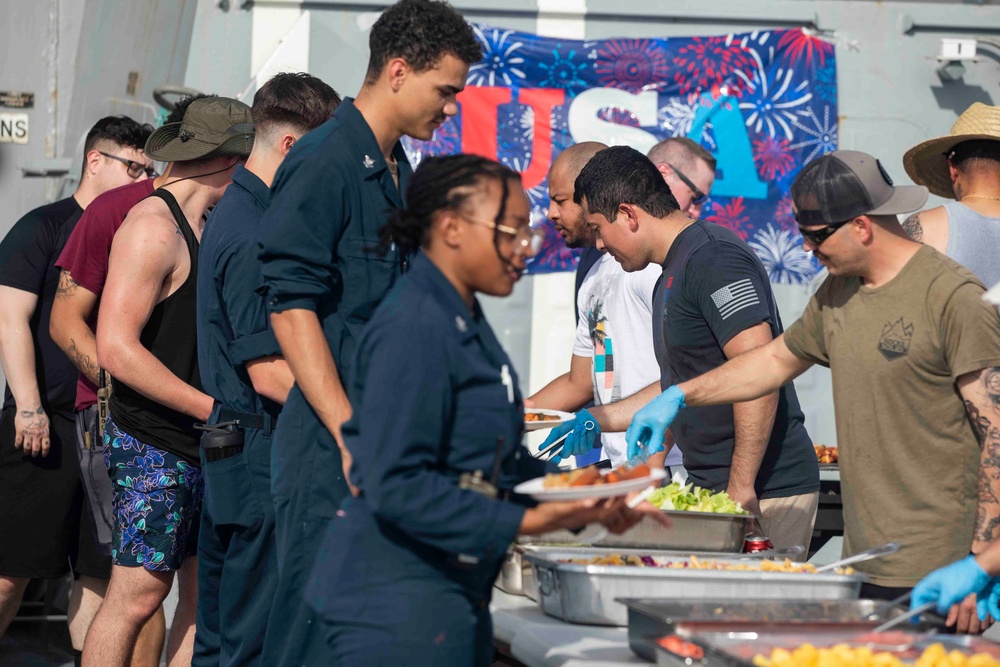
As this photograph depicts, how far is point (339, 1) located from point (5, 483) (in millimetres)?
3059

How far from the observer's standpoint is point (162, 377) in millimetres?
3547

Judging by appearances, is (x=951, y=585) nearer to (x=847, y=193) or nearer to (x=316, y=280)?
(x=847, y=193)

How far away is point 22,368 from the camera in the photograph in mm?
4562

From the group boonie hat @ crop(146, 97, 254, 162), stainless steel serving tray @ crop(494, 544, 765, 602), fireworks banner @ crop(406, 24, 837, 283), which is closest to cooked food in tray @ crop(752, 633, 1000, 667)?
stainless steel serving tray @ crop(494, 544, 765, 602)

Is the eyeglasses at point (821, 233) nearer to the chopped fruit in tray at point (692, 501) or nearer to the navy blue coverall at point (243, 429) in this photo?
the chopped fruit in tray at point (692, 501)

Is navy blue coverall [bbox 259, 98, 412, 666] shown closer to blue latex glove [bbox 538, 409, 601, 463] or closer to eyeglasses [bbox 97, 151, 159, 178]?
blue latex glove [bbox 538, 409, 601, 463]

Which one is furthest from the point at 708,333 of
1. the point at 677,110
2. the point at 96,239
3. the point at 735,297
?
the point at 677,110

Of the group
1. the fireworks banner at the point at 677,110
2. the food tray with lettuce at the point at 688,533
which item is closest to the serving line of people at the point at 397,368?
the food tray with lettuce at the point at 688,533

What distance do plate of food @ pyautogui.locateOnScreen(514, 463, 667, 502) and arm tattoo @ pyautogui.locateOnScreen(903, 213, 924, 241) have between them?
1816 millimetres

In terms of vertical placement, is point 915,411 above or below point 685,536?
above

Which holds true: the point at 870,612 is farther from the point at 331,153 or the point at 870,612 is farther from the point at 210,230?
the point at 210,230

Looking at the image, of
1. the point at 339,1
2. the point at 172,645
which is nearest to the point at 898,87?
the point at 339,1

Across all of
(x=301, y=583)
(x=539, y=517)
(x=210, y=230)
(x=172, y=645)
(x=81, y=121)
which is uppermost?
(x=81, y=121)

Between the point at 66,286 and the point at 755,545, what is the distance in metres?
2.47
